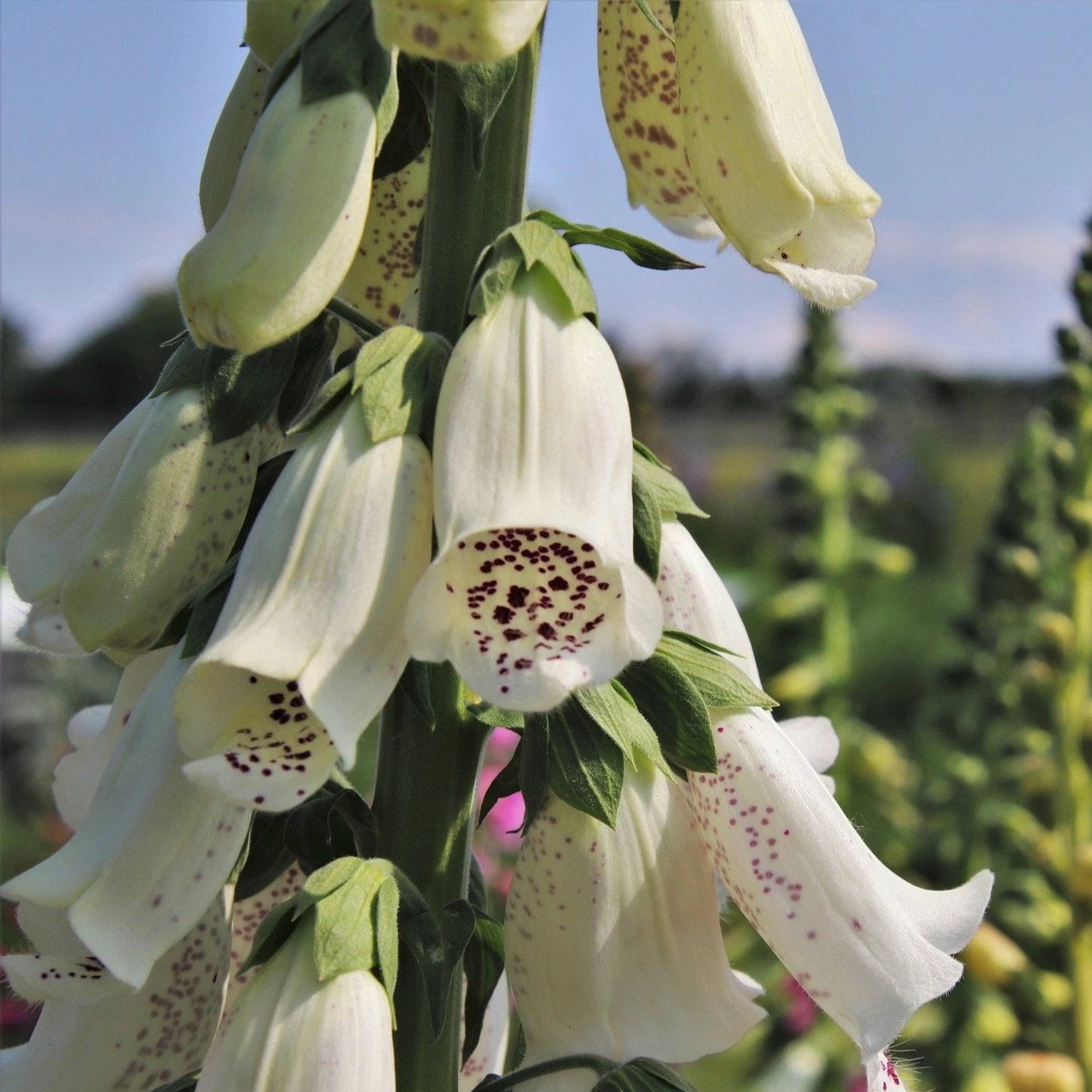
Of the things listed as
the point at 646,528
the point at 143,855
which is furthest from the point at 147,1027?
the point at 646,528

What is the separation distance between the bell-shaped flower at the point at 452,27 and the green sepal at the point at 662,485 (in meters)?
0.22

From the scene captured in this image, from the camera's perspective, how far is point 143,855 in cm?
63

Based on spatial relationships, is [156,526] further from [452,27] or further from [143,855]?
[452,27]

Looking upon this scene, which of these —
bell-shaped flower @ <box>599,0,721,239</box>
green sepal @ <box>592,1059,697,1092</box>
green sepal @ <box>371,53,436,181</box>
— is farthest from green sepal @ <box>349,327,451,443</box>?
green sepal @ <box>592,1059,697,1092</box>

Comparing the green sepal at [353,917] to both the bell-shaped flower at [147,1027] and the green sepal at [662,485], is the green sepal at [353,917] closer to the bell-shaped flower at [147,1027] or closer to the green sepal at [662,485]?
the bell-shaped flower at [147,1027]

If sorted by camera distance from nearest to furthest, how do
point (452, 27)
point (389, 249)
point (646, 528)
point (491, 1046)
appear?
point (452, 27)
point (646, 528)
point (389, 249)
point (491, 1046)

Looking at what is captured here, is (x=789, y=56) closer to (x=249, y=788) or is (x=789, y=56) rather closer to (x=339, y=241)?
(x=339, y=241)

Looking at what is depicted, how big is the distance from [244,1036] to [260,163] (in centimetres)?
37

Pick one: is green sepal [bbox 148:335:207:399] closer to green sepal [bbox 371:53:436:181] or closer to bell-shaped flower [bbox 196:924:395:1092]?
green sepal [bbox 371:53:436:181]

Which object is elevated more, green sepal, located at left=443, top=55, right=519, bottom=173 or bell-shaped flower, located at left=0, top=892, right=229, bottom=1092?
green sepal, located at left=443, top=55, right=519, bottom=173

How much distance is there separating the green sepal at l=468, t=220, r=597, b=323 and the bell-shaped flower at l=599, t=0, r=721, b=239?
Result: 0.56 ft

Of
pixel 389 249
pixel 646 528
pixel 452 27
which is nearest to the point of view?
pixel 452 27

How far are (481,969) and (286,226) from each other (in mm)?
403

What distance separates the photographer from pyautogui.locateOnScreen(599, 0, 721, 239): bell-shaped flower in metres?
0.78
